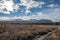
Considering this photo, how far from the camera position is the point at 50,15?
225 inches

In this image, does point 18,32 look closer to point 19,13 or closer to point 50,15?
point 19,13

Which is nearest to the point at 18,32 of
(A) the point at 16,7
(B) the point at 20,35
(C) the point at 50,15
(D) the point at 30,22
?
(B) the point at 20,35

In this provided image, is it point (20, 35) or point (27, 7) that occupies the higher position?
point (27, 7)

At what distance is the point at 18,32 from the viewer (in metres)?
5.91

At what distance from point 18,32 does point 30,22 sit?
0.59m

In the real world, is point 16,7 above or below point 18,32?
above

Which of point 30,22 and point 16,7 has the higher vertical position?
point 16,7

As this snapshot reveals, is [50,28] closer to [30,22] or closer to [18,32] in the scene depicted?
[30,22]

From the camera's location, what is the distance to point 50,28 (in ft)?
19.0

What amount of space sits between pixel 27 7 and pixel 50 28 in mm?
1169

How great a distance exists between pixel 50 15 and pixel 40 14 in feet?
1.24

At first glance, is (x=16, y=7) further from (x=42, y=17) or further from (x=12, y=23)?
(x=42, y=17)

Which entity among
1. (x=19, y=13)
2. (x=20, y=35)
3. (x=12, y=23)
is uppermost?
(x=19, y=13)

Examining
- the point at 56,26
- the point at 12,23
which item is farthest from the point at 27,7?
the point at 56,26
